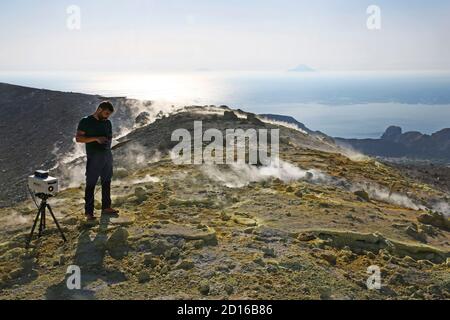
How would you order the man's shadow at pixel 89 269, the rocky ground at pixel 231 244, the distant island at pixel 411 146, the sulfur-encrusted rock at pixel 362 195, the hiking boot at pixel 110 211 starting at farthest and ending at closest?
the distant island at pixel 411 146 < the sulfur-encrusted rock at pixel 362 195 < the hiking boot at pixel 110 211 < the rocky ground at pixel 231 244 < the man's shadow at pixel 89 269

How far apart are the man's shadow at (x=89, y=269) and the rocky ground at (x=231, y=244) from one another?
0.02 metres

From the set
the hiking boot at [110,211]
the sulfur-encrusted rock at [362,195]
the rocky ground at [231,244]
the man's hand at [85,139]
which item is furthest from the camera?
the sulfur-encrusted rock at [362,195]

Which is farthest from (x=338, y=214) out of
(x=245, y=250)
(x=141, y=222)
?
(x=141, y=222)

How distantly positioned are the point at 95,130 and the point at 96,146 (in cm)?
34

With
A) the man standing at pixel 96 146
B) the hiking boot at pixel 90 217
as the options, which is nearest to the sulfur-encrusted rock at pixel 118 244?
the hiking boot at pixel 90 217

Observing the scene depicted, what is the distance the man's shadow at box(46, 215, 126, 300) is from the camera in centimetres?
677

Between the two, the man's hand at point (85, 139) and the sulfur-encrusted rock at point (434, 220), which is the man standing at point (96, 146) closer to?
the man's hand at point (85, 139)

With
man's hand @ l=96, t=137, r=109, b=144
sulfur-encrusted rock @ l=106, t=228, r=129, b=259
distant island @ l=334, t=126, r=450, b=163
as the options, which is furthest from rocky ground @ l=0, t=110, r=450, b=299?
distant island @ l=334, t=126, r=450, b=163

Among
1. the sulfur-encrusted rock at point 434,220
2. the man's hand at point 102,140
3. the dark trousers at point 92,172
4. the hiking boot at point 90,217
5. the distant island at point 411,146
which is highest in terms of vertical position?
the man's hand at point 102,140

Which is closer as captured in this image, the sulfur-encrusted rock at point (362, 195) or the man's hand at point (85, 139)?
the man's hand at point (85, 139)

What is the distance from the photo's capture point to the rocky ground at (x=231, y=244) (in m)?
6.93

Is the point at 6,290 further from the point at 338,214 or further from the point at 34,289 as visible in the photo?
the point at 338,214

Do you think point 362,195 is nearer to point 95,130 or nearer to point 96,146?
point 96,146

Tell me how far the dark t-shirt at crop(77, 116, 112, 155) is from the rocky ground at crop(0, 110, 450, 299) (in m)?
1.41
